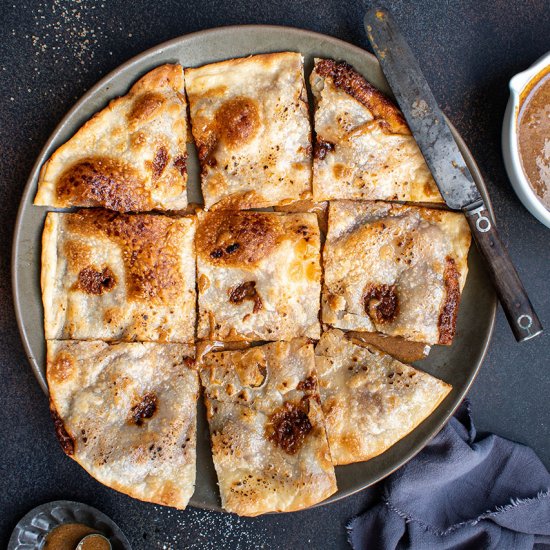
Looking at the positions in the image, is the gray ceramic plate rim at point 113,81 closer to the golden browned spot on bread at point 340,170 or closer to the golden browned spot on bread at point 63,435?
the golden browned spot on bread at point 63,435

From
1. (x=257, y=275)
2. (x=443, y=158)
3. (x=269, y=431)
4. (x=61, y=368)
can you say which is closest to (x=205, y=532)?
(x=269, y=431)

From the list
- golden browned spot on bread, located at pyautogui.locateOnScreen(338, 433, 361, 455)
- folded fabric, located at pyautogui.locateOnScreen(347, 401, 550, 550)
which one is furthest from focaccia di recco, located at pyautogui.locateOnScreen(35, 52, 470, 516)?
folded fabric, located at pyautogui.locateOnScreen(347, 401, 550, 550)

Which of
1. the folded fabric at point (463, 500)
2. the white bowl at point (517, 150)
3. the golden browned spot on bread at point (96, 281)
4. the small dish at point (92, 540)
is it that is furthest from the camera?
the folded fabric at point (463, 500)

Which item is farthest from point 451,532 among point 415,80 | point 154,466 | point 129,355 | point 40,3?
point 40,3

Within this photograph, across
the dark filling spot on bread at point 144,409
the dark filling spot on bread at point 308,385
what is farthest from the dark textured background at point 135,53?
the dark filling spot on bread at point 308,385

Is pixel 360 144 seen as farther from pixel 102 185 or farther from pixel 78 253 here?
pixel 78 253

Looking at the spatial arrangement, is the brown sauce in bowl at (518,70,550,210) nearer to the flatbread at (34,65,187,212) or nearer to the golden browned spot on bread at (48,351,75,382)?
the flatbread at (34,65,187,212)
